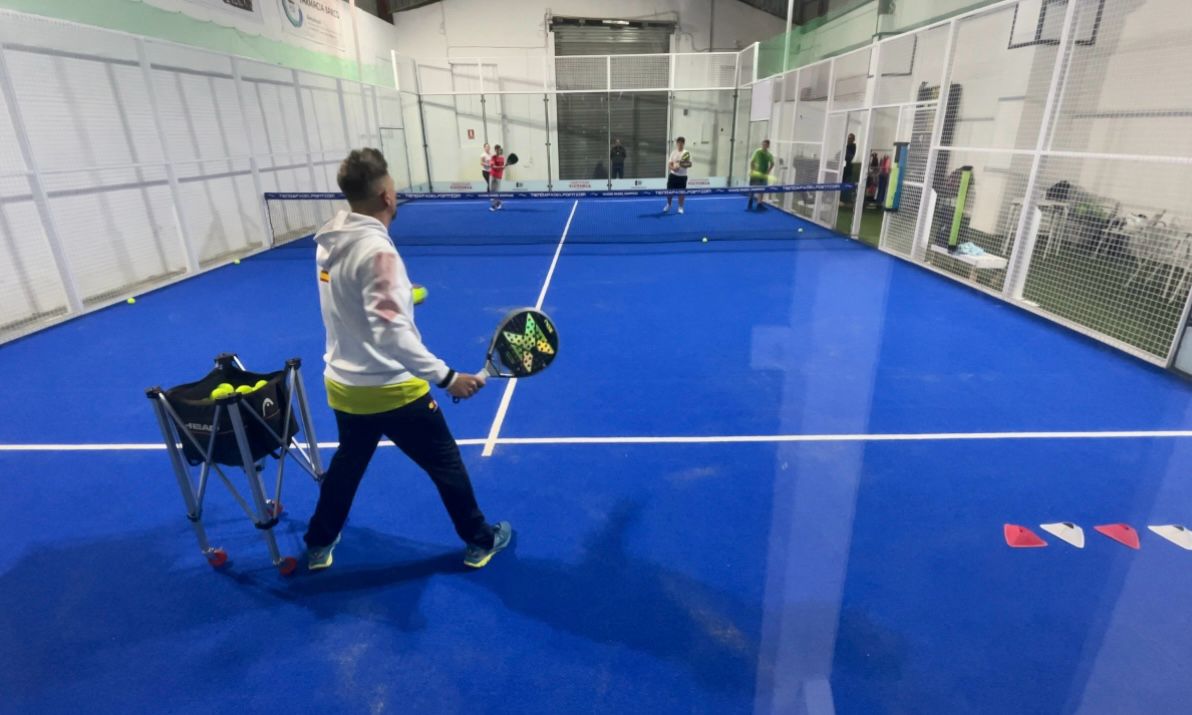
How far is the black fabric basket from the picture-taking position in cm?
269

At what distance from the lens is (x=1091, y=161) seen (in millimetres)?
8359

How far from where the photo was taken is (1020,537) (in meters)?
3.22

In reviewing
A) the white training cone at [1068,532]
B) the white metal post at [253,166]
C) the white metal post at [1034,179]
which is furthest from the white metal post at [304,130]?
the white training cone at [1068,532]

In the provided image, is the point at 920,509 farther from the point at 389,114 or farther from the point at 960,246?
the point at 389,114

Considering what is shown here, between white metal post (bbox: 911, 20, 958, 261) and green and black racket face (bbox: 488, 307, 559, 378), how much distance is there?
27.4 ft

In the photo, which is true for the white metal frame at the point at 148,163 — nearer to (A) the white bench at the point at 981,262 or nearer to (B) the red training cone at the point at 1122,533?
(B) the red training cone at the point at 1122,533

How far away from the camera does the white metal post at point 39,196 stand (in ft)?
21.4

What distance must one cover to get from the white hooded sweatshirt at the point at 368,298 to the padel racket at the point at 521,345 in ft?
1.16

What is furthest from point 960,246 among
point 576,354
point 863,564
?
point 863,564

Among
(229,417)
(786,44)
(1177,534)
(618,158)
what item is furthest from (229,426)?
(618,158)

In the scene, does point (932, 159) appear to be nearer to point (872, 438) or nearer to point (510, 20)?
point (872, 438)

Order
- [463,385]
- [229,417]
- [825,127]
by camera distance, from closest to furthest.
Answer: [463,385]
[229,417]
[825,127]

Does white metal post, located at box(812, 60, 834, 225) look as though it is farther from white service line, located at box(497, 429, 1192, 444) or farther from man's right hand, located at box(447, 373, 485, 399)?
man's right hand, located at box(447, 373, 485, 399)

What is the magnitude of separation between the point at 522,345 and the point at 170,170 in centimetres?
926
